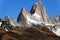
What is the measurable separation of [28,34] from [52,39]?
2102mm

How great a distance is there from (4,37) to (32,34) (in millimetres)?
2684

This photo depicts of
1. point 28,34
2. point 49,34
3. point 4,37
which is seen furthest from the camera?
point 49,34

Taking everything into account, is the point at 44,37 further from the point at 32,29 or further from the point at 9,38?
the point at 9,38

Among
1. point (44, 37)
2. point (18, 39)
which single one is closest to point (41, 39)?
point (44, 37)

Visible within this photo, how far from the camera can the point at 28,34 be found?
22.9 metres

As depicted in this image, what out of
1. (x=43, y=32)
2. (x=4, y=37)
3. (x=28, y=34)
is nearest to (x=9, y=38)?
(x=4, y=37)

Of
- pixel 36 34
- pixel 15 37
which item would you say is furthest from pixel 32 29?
pixel 15 37

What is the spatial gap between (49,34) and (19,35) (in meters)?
3.35

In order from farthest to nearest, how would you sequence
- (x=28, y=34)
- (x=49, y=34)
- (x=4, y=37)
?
(x=49, y=34)
(x=28, y=34)
(x=4, y=37)

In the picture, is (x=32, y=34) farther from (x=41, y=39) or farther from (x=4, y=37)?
(x=4, y=37)

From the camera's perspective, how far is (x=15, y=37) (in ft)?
71.7

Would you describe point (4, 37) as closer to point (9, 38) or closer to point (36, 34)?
point (9, 38)

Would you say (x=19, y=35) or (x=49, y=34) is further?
(x=49, y=34)

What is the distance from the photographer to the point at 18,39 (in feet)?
70.9
